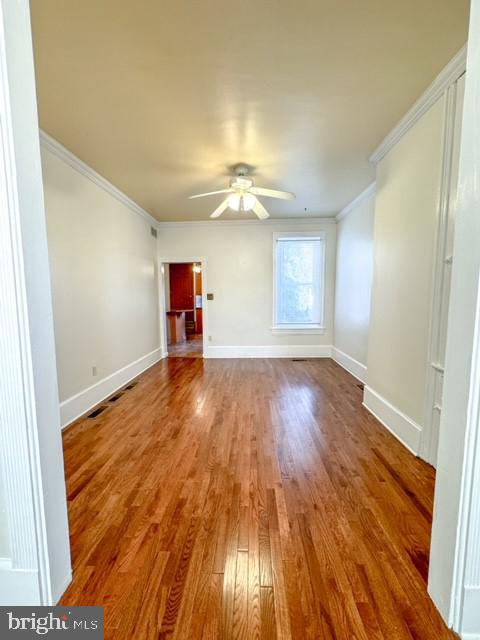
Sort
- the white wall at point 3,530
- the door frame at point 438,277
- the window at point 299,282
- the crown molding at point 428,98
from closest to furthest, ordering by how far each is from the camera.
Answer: the white wall at point 3,530
the crown molding at point 428,98
the door frame at point 438,277
the window at point 299,282

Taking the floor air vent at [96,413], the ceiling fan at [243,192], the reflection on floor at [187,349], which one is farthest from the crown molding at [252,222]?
the floor air vent at [96,413]

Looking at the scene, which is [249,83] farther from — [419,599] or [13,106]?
[419,599]

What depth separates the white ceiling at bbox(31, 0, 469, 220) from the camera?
1325 millimetres

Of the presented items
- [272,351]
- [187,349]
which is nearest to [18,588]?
[272,351]

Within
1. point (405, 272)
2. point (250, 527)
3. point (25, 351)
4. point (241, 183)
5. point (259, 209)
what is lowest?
point (250, 527)

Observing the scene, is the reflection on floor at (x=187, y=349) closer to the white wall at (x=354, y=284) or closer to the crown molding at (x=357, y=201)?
the white wall at (x=354, y=284)

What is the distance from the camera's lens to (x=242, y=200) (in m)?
3.01

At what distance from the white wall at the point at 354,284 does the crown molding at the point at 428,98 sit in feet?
3.97

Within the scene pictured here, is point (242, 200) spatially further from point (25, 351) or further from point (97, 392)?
point (97, 392)

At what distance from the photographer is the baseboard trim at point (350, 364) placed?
12.8 feet

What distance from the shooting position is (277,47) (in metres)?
1.50

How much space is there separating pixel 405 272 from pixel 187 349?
4838 millimetres

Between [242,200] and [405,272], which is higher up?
[242,200]

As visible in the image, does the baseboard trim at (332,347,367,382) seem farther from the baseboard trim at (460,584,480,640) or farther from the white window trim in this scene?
the baseboard trim at (460,584,480,640)
